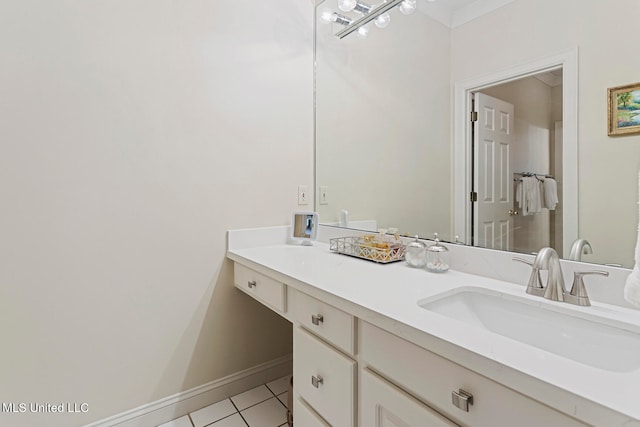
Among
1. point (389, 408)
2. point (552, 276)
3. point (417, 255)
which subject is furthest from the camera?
point (417, 255)

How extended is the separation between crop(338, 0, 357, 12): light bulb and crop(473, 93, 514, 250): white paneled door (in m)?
0.89

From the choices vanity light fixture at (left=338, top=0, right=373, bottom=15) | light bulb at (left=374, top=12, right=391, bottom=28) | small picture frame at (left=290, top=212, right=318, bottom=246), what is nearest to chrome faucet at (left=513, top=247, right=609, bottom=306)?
small picture frame at (left=290, top=212, right=318, bottom=246)

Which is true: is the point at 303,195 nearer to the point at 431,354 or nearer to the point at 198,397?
the point at 198,397

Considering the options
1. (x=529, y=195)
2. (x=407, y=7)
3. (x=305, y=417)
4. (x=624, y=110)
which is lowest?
(x=305, y=417)

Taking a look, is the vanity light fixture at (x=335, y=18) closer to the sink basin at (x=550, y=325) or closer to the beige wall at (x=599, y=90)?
the beige wall at (x=599, y=90)

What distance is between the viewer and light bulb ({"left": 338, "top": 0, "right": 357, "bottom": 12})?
64.2 inches

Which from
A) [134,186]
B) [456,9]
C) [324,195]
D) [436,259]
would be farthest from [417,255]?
[134,186]

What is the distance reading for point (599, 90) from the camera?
891 mm

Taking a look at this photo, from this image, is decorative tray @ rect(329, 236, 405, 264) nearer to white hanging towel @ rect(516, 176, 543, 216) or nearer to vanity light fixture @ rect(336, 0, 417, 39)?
white hanging towel @ rect(516, 176, 543, 216)

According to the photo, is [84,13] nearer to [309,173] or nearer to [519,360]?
[309,173]

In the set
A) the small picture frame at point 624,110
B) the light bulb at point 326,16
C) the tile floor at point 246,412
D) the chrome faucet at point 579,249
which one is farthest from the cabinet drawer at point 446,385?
the light bulb at point 326,16

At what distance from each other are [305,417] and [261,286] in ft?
1.68

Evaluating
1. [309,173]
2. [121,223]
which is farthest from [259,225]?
[121,223]

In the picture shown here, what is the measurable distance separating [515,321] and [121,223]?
1.47 meters
